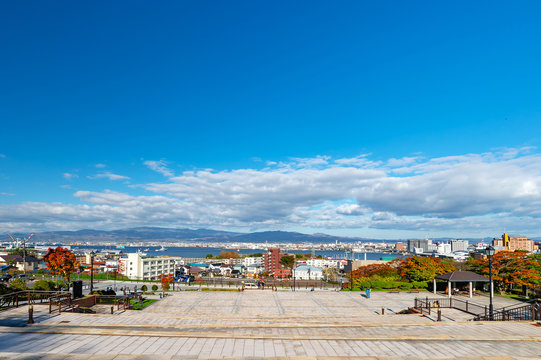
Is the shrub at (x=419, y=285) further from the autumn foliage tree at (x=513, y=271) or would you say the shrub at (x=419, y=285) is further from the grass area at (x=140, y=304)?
the grass area at (x=140, y=304)

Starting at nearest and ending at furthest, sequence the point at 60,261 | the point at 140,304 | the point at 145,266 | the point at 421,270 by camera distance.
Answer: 1. the point at 140,304
2. the point at 421,270
3. the point at 60,261
4. the point at 145,266

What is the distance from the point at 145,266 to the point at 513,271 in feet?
312

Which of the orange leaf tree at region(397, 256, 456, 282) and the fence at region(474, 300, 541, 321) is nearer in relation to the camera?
the fence at region(474, 300, 541, 321)

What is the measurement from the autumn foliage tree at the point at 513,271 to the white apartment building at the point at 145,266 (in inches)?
3414

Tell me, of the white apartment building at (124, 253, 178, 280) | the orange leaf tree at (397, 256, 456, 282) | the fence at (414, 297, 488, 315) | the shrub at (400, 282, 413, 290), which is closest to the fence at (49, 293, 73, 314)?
the fence at (414, 297, 488, 315)

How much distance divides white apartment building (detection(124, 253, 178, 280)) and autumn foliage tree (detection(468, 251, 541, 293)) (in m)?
86.7

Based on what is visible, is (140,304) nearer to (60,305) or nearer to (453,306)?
(60,305)

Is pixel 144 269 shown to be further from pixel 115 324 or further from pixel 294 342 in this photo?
pixel 294 342

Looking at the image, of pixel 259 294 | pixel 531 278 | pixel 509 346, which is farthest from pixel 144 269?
pixel 509 346

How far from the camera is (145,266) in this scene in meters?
101

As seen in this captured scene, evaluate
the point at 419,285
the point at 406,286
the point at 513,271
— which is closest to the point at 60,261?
the point at 406,286

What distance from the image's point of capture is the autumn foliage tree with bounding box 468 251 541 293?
104ft

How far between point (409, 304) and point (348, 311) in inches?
254

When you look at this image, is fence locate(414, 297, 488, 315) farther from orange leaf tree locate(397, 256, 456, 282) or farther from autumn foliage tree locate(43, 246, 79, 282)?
autumn foliage tree locate(43, 246, 79, 282)
